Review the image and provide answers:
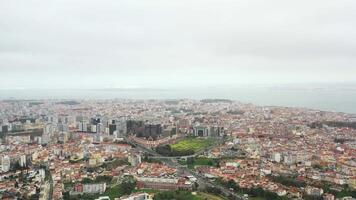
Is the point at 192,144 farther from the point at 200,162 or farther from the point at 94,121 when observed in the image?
the point at 94,121

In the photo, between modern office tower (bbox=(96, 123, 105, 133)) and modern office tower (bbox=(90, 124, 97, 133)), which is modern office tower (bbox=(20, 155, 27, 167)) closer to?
modern office tower (bbox=(96, 123, 105, 133))

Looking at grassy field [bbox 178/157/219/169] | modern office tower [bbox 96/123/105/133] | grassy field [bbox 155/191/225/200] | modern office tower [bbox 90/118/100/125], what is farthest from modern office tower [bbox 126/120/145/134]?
grassy field [bbox 155/191/225/200]

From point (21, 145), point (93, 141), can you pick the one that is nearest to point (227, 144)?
point (93, 141)

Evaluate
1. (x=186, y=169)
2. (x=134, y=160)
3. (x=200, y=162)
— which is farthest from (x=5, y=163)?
(x=200, y=162)

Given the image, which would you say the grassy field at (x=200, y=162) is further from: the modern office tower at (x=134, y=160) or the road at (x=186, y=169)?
the modern office tower at (x=134, y=160)

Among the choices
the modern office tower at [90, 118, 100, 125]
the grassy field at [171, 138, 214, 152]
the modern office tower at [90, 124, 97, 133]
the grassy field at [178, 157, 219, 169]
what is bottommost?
the grassy field at [178, 157, 219, 169]
